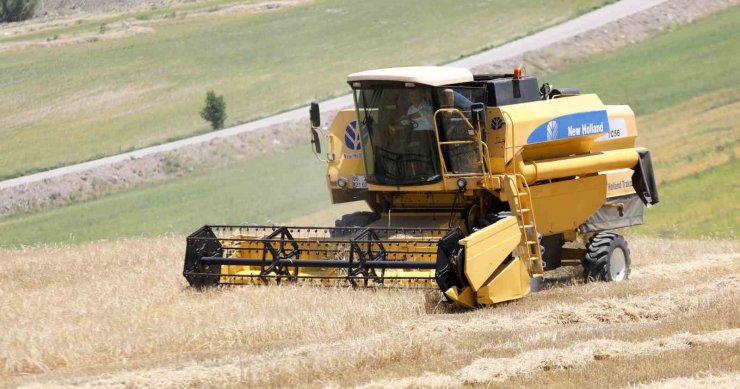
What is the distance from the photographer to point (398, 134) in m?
15.0

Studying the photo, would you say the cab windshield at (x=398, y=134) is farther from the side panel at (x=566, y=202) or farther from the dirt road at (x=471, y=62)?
the dirt road at (x=471, y=62)

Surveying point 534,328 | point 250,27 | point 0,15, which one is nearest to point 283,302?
point 534,328

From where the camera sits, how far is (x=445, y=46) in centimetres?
5112

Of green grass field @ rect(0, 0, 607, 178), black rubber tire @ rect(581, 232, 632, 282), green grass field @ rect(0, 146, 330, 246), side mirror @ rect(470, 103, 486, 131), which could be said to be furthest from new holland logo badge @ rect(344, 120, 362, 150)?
green grass field @ rect(0, 0, 607, 178)

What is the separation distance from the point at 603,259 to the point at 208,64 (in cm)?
4035

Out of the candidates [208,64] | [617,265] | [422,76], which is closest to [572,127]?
[617,265]

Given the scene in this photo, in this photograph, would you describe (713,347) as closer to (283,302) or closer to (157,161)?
(283,302)

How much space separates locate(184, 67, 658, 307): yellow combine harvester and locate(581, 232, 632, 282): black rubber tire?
0.02m

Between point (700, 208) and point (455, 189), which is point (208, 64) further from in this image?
point (455, 189)

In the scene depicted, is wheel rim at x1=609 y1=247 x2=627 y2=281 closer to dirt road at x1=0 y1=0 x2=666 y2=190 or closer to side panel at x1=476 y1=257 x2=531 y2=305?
side panel at x1=476 y1=257 x2=531 y2=305

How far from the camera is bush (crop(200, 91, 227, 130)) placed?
42.3 meters

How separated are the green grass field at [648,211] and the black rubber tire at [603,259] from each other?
881 centimetres

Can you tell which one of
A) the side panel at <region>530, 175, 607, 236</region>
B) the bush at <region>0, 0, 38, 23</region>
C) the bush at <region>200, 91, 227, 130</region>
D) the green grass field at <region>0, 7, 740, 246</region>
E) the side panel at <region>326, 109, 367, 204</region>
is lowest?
the green grass field at <region>0, 7, 740, 246</region>

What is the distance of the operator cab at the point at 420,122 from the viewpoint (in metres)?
14.4
